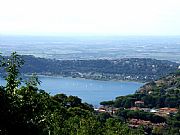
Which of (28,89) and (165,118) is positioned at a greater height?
(28,89)

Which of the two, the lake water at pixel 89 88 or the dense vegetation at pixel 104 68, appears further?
the dense vegetation at pixel 104 68

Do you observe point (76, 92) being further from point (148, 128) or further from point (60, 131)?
point (60, 131)

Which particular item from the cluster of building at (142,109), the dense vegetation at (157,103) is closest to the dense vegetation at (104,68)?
the dense vegetation at (157,103)

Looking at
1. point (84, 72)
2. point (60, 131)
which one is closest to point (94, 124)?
point (60, 131)

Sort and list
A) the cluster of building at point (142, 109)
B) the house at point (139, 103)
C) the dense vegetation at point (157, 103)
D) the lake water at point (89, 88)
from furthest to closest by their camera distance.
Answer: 1. the lake water at point (89, 88)
2. the house at point (139, 103)
3. the cluster of building at point (142, 109)
4. the dense vegetation at point (157, 103)

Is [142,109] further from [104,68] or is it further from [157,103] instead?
[104,68]

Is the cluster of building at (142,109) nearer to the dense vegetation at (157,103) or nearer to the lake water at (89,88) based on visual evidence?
the dense vegetation at (157,103)
